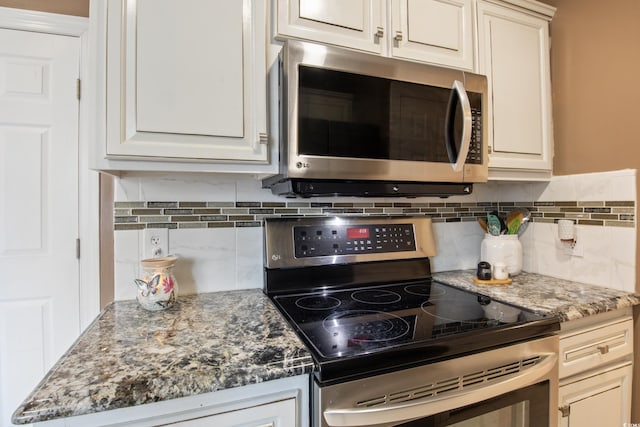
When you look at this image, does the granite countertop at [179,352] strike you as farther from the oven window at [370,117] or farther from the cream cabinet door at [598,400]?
Result: the oven window at [370,117]

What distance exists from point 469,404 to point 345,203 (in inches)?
33.0

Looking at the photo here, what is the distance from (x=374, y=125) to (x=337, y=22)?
367 mm

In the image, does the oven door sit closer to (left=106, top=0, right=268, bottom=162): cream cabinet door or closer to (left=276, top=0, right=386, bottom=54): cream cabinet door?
(left=106, top=0, right=268, bottom=162): cream cabinet door

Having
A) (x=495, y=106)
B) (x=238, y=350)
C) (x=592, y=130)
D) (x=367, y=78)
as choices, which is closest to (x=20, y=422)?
(x=238, y=350)

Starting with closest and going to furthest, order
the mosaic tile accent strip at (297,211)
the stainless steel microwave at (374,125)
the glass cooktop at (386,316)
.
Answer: the glass cooktop at (386,316) < the stainless steel microwave at (374,125) < the mosaic tile accent strip at (297,211)

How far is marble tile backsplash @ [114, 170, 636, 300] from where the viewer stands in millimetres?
1154

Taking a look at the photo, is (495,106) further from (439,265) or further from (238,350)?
(238,350)

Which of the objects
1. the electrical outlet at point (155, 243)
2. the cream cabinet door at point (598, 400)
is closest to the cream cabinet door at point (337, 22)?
the electrical outlet at point (155, 243)

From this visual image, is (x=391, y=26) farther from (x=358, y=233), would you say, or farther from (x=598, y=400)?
(x=598, y=400)

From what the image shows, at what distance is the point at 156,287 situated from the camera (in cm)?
101

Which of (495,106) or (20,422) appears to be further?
(495,106)

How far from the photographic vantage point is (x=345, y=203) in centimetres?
143

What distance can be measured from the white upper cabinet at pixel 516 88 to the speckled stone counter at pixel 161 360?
110cm

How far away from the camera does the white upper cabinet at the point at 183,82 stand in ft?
2.87
